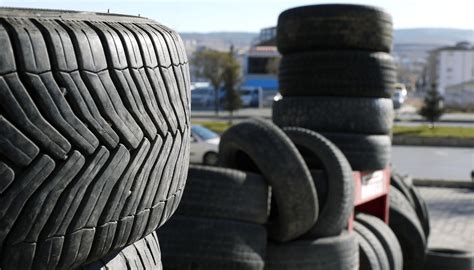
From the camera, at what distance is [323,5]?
5.35 meters

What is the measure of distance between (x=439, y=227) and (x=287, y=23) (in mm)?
4466

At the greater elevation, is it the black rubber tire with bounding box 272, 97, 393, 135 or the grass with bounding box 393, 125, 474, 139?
the black rubber tire with bounding box 272, 97, 393, 135

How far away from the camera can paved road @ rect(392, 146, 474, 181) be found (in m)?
15.0

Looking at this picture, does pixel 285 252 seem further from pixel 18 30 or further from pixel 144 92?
pixel 18 30

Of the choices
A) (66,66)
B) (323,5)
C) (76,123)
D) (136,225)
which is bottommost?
(136,225)


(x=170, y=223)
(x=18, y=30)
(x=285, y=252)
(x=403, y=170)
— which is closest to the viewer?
(x=18, y=30)

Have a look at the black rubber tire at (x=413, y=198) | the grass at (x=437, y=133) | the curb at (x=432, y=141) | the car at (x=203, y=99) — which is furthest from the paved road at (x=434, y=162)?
the car at (x=203, y=99)

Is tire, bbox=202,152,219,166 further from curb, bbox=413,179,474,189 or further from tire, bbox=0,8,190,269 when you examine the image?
tire, bbox=0,8,190,269

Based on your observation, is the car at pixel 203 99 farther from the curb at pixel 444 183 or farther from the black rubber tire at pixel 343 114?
the black rubber tire at pixel 343 114

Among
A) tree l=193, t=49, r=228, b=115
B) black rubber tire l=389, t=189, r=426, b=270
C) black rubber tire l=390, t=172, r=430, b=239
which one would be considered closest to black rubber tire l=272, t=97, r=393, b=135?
black rubber tire l=389, t=189, r=426, b=270

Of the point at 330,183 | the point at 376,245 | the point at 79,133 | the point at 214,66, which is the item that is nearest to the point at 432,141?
the point at 376,245

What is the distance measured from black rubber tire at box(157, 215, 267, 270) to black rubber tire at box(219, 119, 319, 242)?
0.27 meters

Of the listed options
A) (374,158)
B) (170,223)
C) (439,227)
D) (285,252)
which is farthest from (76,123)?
(439,227)

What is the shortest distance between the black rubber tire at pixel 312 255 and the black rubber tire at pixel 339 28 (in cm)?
186
